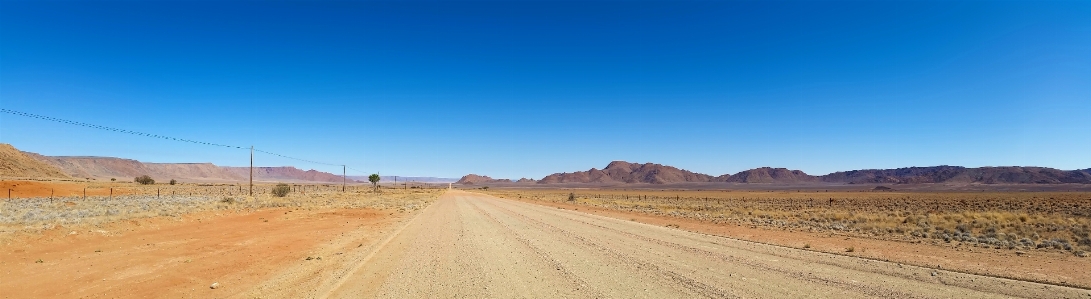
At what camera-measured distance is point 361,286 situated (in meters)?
8.90

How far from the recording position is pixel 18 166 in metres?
96.8

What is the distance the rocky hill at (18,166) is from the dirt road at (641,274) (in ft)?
373

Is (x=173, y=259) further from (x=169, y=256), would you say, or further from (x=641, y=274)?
(x=641, y=274)

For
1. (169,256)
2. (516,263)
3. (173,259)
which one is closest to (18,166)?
(169,256)

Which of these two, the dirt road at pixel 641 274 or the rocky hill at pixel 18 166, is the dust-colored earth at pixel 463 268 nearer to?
the dirt road at pixel 641 274

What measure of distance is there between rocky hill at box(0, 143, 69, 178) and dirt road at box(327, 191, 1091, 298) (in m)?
114

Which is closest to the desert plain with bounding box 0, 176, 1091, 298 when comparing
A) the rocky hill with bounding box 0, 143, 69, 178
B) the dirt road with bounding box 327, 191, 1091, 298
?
the dirt road with bounding box 327, 191, 1091, 298

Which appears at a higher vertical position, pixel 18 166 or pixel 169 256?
pixel 18 166

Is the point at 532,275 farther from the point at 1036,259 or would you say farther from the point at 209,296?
the point at 1036,259

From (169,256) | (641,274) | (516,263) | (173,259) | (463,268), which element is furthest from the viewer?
(169,256)

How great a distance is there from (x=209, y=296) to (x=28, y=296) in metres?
2.96

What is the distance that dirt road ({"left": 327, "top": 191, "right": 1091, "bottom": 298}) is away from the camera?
812 cm

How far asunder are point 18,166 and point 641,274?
13332 centimetres

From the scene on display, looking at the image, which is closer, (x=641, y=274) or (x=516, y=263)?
(x=641, y=274)
